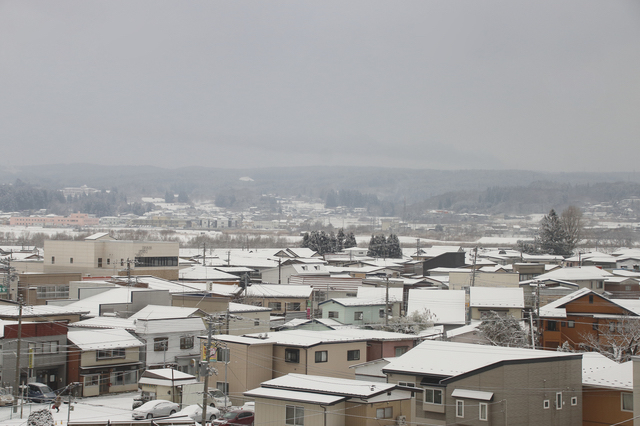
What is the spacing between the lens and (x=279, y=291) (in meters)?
22.9

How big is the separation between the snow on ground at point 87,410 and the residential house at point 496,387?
4816 millimetres

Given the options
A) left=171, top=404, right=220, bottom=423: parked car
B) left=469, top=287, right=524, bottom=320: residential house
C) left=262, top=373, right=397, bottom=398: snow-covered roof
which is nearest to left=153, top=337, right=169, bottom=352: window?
left=171, top=404, right=220, bottom=423: parked car

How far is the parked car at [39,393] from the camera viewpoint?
1180 cm

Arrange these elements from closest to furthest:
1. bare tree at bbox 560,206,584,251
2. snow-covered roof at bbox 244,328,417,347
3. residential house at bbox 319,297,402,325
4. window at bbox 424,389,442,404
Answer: window at bbox 424,389,442,404 → snow-covered roof at bbox 244,328,417,347 → residential house at bbox 319,297,402,325 → bare tree at bbox 560,206,584,251

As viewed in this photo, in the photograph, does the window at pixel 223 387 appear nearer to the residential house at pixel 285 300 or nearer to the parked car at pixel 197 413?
the parked car at pixel 197 413

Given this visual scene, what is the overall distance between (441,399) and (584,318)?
30.4 feet

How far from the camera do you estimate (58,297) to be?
819 inches

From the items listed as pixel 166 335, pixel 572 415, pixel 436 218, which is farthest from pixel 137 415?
pixel 436 218

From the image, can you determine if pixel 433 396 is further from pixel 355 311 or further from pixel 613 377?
pixel 355 311

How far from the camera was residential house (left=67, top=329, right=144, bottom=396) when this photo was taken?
43.0 feet

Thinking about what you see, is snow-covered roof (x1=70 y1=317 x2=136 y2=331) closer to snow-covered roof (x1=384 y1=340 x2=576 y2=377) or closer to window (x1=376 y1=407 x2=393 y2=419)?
snow-covered roof (x1=384 y1=340 x2=576 y2=377)

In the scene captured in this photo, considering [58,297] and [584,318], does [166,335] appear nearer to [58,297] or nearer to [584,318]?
[58,297]

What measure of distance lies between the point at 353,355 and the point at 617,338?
22.7 feet

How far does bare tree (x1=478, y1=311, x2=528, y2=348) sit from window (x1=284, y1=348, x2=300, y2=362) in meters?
5.31
